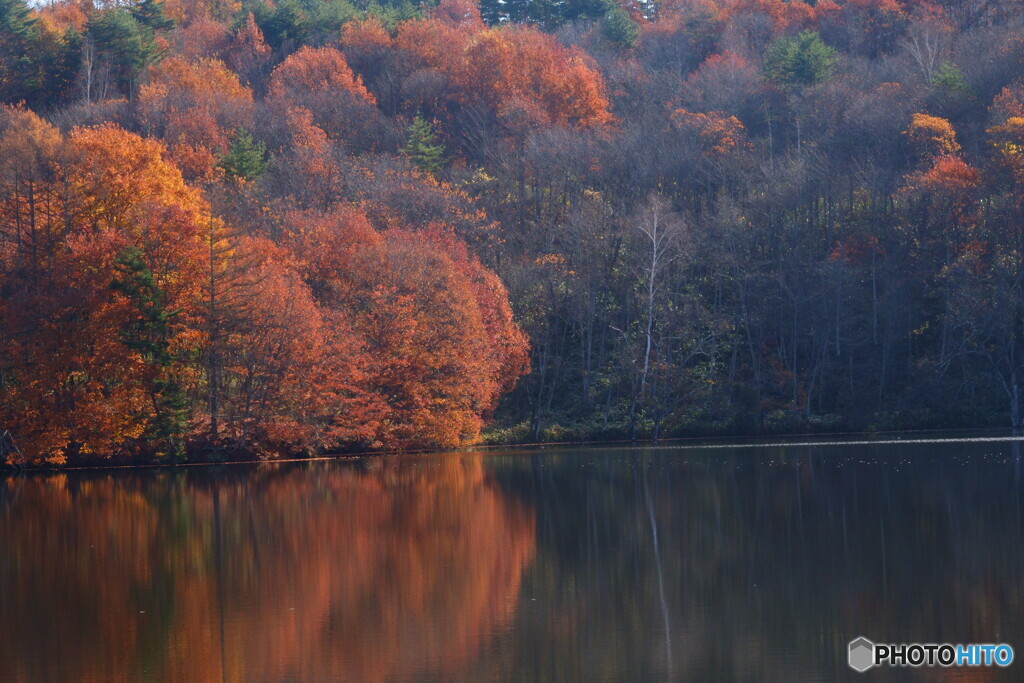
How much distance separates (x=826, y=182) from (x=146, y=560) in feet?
142

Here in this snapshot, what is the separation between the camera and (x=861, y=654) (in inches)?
470

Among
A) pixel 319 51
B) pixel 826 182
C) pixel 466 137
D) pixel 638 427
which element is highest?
pixel 319 51

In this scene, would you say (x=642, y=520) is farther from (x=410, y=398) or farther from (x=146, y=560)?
(x=410, y=398)

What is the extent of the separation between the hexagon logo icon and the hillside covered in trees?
3070 cm

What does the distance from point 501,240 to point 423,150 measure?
367 inches

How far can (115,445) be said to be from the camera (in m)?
40.2

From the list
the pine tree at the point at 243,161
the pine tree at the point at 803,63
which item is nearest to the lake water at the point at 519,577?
the pine tree at the point at 243,161

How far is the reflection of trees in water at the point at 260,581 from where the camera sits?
12922 millimetres

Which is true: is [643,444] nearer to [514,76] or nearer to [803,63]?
[803,63]

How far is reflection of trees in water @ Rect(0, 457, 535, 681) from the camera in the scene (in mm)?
12922

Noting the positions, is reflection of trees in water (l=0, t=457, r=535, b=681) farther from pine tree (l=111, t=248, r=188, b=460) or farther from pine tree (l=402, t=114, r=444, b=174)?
pine tree (l=402, t=114, r=444, b=174)

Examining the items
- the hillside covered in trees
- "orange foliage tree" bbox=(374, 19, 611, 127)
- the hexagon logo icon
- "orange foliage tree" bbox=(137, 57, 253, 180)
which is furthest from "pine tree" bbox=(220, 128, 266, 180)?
the hexagon logo icon

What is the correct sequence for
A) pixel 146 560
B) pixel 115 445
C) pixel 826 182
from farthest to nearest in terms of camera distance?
pixel 826 182 → pixel 115 445 → pixel 146 560

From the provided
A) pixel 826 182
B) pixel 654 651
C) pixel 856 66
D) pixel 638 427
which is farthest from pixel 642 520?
pixel 856 66
